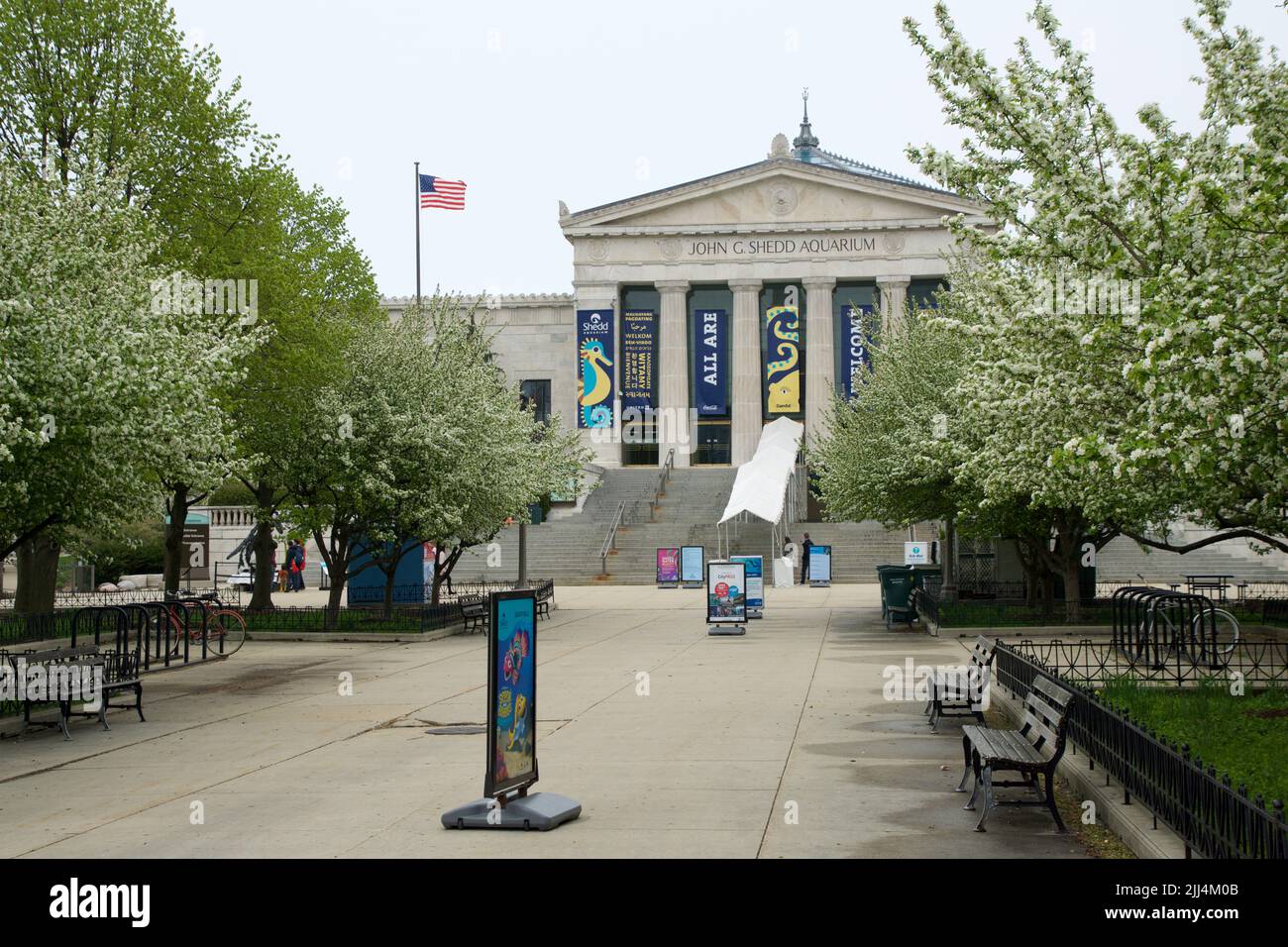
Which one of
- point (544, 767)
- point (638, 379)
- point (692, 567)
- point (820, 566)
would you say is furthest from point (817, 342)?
point (544, 767)

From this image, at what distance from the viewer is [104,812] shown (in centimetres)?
1111

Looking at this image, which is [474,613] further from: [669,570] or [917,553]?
[917,553]

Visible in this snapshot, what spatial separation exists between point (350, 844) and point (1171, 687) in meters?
11.1

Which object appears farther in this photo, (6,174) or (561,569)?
(561,569)

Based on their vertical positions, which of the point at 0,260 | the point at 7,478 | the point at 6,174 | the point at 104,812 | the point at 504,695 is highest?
the point at 6,174

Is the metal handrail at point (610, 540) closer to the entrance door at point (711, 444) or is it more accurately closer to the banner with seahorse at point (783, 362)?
the entrance door at point (711, 444)

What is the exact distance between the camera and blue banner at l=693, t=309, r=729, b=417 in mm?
72250

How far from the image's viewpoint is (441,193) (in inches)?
2071

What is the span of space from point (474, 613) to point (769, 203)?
48731 millimetres

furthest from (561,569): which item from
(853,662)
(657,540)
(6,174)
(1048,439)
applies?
(1048,439)

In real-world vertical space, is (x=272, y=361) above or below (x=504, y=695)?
above

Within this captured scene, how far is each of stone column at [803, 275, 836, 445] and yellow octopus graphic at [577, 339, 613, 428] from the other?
1076 cm
